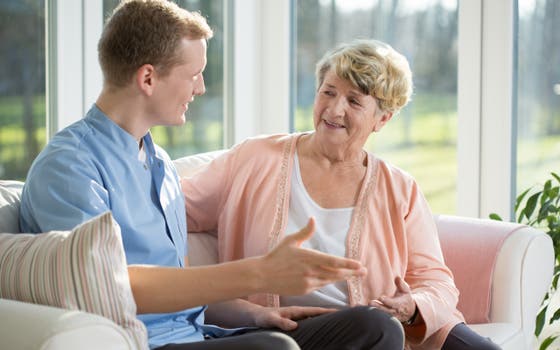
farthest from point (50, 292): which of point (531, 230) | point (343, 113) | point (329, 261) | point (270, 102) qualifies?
point (270, 102)

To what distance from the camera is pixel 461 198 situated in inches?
143

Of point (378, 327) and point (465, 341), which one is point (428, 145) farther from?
point (378, 327)

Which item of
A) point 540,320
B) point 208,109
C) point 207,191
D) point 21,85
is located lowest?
point 540,320

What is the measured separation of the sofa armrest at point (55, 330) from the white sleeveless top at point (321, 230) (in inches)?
31.5

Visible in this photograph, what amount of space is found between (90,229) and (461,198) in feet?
7.39

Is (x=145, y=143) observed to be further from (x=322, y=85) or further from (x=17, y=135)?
(x=17, y=135)

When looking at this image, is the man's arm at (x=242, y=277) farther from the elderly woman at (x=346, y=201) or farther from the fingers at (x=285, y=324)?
the elderly woman at (x=346, y=201)

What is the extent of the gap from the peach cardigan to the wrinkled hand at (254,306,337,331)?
0.37 ft

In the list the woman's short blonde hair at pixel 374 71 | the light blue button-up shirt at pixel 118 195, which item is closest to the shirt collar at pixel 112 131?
the light blue button-up shirt at pixel 118 195

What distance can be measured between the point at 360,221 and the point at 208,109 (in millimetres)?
1671

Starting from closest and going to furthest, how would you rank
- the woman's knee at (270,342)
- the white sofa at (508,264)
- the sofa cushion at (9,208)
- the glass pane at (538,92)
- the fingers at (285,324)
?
the woman's knee at (270,342)
the sofa cushion at (9,208)
the fingers at (285,324)
the white sofa at (508,264)
the glass pane at (538,92)

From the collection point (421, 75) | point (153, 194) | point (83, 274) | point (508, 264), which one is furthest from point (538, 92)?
point (83, 274)

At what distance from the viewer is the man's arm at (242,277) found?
172 cm

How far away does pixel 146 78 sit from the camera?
2012mm
